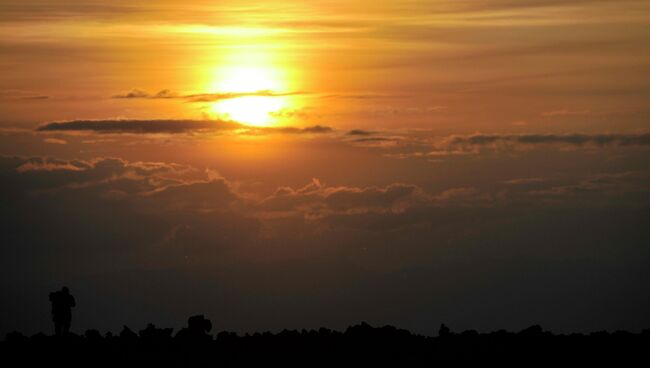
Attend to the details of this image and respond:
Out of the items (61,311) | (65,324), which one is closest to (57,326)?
(65,324)

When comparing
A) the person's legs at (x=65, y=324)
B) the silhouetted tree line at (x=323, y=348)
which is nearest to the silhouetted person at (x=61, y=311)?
the person's legs at (x=65, y=324)

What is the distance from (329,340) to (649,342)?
476 inches

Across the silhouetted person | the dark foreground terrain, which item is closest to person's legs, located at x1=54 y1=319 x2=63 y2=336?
the silhouetted person

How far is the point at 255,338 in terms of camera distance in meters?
53.4

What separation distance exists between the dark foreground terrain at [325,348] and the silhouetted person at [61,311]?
2.96 meters

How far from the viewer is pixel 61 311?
5794 centimetres

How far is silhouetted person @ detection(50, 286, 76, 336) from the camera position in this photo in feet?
189

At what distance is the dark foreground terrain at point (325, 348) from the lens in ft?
167

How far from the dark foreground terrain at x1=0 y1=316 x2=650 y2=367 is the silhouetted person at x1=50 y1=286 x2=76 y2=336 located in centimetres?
296

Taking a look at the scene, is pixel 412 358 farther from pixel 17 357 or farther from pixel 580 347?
pixel 17 357

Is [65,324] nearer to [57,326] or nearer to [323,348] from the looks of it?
[57,326]

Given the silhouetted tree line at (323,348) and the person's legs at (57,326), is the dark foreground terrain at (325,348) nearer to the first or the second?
the silhouetted tree line at (323,348)

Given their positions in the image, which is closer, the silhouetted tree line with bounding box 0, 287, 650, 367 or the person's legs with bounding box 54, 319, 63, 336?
the silhouetted tree line with bounding box 0, 287, 650, 367

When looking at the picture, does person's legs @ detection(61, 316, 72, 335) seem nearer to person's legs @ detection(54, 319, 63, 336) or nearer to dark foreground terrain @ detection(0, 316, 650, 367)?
person's legs @ detection(54, 319, 63, 336)
